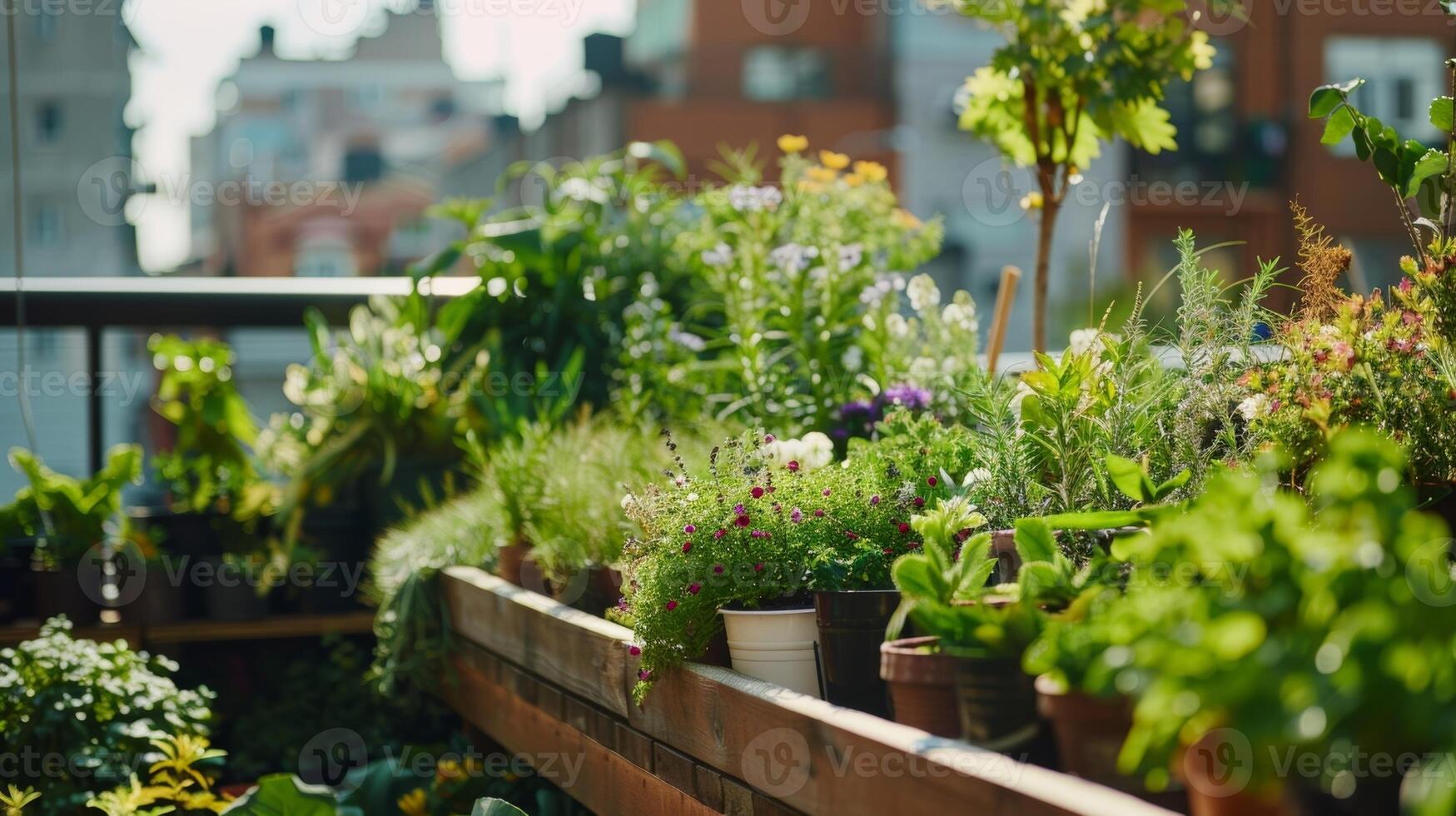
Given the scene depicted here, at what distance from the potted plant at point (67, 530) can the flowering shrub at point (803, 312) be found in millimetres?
1309

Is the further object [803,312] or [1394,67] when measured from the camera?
[1394,67]

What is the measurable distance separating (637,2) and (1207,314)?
A: 90.0 feet

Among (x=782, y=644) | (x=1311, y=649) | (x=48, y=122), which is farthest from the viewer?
(x=48, y=122)

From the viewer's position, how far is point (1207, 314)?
63.4 inches

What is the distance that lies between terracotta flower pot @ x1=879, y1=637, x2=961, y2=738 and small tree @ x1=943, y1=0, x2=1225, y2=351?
1.22 m

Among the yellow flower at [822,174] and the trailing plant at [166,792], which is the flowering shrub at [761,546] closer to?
the trailing plant at [166,792]

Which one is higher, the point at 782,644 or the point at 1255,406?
the point at 1255,406

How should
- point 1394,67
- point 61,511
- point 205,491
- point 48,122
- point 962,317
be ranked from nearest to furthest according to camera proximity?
point 962,317
point 61,511
point 205,491
point 1394,67
point 48,122

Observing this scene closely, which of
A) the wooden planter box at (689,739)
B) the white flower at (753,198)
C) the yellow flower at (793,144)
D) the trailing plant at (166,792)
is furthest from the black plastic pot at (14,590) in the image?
the yellow flower at (793,144)

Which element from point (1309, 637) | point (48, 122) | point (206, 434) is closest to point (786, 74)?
point (48, 122)

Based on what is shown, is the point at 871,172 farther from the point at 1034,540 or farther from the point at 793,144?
the point at 1034,540

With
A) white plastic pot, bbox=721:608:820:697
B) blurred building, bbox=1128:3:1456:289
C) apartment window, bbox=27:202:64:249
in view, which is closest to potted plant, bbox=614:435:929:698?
white plastic pot, bbox=721:608:820:697

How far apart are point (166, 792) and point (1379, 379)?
2.02m

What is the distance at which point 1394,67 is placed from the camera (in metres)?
20.6
